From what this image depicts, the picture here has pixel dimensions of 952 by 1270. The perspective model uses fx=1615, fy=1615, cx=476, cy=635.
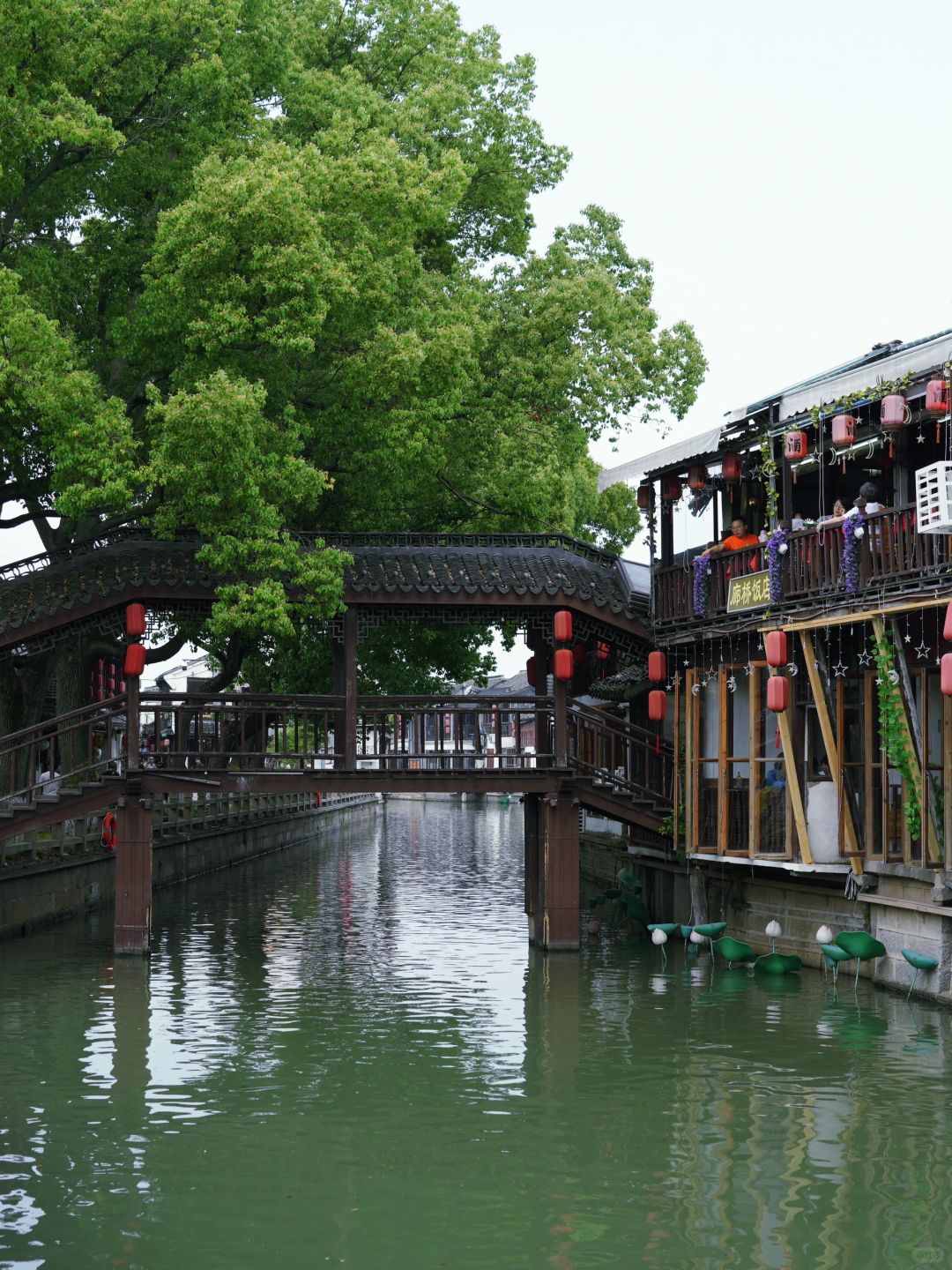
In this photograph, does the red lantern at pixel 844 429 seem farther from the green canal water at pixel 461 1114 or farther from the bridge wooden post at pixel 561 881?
the bridge wooden post at pixel 561 881

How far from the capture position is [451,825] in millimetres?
71625

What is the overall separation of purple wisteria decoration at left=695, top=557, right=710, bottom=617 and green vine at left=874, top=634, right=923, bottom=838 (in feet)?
15.6

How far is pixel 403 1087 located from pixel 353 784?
859 centimetres

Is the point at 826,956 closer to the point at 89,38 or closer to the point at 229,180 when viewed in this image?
the point at 229,180

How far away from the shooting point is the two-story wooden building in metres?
17.8

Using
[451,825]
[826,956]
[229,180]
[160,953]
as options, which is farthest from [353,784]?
[451,825]

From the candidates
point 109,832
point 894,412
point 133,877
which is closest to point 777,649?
point 894,412

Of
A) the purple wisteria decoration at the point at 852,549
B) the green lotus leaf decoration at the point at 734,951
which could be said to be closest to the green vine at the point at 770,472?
the purple wisteria decoration at the point at 852,549

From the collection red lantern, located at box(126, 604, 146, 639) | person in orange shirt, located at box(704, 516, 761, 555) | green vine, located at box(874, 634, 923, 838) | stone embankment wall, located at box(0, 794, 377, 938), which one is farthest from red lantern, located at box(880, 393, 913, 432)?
stone embankment wall, located at box(0, 794, 377, 938)

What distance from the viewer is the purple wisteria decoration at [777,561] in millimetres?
20438

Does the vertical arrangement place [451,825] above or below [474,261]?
below

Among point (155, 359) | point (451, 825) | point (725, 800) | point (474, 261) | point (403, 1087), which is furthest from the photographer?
point (451, 825)

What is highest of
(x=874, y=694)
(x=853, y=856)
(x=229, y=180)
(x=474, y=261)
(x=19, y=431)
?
(x=474, y=261)

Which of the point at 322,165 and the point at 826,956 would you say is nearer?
the point at 826,956
